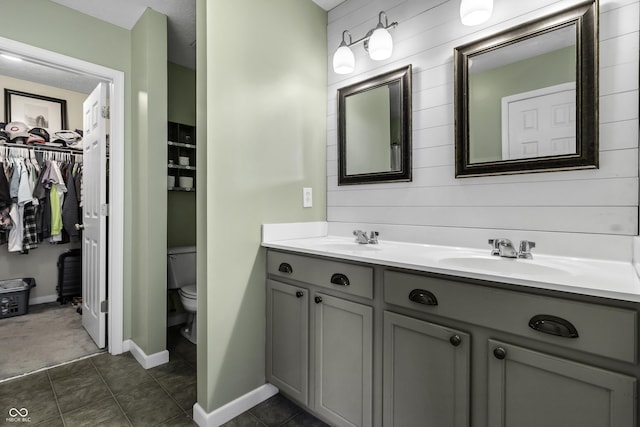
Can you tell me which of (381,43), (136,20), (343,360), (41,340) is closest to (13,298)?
(41,340)

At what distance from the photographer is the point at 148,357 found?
2137 millimetres

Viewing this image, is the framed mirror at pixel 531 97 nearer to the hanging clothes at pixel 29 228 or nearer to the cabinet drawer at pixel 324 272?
the cabinet drawer at pixel 324 272

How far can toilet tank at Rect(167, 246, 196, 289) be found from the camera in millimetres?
2646

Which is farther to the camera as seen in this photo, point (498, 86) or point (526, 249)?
point (498, 86)

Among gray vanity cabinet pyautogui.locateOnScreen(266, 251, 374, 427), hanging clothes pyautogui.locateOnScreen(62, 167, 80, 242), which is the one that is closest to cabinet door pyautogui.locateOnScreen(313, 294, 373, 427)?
gray vanity cabinet pyautogui.locateOnScreen(266, 251, 374, 427)

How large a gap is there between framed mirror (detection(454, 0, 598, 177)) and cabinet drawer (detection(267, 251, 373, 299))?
0.73 m

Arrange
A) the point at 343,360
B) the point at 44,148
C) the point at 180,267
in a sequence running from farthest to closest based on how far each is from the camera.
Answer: the point at 44,148, the point at 180,267, the point at 343,360

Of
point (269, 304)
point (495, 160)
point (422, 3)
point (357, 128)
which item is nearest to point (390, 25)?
point (422, 3)

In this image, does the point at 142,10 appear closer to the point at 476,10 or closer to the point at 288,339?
the point at 476,10

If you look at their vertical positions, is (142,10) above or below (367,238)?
above

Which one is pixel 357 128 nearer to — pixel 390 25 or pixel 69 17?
pixel 390 25

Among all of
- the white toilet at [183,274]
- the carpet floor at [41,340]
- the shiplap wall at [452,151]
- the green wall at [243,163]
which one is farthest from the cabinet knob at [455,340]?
the carpet floor at [41,340]

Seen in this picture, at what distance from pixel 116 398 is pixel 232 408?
0.72 metres

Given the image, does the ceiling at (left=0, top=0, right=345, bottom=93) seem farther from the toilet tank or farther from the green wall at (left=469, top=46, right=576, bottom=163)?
the toilet tank
